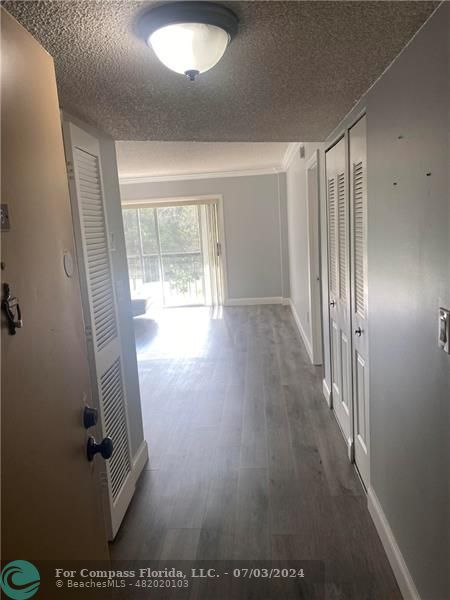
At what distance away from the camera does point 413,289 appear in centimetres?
142

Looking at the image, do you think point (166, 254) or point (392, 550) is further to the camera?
point (166, 254)

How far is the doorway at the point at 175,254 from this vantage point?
7520 millimetres

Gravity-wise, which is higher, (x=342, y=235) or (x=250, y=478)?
(x=342, y=235)

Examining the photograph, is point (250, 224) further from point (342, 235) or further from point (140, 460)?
point (140, 460)

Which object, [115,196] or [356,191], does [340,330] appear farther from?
[115,196]

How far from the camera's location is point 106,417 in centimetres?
201

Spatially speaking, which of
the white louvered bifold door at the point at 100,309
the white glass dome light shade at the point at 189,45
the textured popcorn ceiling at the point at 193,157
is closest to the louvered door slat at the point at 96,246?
the white louvered bifold door at the point at 100,309

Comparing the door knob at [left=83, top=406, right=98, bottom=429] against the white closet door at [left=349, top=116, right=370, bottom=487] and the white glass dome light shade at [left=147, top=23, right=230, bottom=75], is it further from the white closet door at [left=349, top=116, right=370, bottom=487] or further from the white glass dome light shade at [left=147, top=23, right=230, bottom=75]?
the white closet door at [left=349, top=116, right=370, bottom=487]

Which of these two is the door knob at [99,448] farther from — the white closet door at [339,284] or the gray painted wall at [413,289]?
the white closet door at [339,284]

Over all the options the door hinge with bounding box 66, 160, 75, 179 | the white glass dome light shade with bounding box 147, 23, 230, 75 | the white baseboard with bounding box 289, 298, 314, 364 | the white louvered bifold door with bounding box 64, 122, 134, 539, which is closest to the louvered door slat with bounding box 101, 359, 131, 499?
the white louvered bifold door with bounding box 64, 122, 134, 539

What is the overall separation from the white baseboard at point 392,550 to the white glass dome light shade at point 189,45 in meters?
1.99

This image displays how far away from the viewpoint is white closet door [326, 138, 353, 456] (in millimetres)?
2516

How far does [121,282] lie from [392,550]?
6.22 ft

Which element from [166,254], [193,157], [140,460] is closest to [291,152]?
[193,157]
